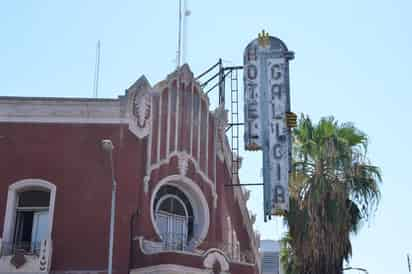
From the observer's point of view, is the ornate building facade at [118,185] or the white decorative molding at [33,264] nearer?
the white decorative molding at [33,264]

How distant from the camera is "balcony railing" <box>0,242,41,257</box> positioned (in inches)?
969

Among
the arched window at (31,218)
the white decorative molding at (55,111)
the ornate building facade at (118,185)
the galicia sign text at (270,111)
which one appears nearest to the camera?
the ornate building facade at (118,185)

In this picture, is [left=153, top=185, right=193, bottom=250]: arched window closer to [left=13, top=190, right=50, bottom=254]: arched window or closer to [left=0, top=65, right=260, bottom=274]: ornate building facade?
[left=0, top=65, right=260, bottom=274]: ornate building facade

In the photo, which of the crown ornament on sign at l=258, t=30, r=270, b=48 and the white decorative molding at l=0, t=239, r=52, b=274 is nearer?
the white decorative molding at l=0, t=239, r=52, b=274

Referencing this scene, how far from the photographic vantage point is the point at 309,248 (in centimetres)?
2697

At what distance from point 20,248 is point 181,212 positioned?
7036 millimetres

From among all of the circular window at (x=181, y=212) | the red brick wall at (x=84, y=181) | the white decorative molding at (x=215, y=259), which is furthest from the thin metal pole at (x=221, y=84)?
the white decorative molding at (x=215, y=259)

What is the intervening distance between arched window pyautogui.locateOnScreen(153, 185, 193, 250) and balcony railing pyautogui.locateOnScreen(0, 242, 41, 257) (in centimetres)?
499

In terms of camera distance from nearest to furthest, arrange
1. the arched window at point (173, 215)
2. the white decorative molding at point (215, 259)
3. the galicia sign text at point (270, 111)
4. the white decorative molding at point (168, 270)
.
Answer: the white decorative molding at point (168, 270) < the white decorative molding at point (215, 259) < the arched window at point (173, 215) < the galicia sign text at point (270, 111)

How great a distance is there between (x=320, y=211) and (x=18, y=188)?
1221 cm

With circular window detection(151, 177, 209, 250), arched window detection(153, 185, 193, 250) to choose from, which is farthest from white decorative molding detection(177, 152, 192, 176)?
arched window detection(153, 185, 193, 250)

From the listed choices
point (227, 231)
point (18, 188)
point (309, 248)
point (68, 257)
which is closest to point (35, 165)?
point (18, 188)

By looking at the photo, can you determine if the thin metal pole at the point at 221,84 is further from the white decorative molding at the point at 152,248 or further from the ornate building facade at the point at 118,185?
the white decorative molding at the point at 152,248

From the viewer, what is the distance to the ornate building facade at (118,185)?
2472cm
